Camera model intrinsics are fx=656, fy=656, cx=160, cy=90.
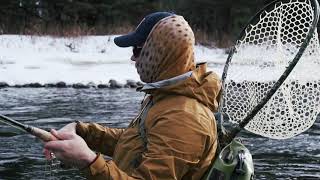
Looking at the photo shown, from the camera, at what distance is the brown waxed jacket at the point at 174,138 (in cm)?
244

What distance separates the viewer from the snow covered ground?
16.6 meters

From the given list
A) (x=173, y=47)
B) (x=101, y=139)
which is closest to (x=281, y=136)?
(x=101, y=139)

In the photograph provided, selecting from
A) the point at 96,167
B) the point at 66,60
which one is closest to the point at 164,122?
the point at 96,167

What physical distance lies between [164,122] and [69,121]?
697 centimetres

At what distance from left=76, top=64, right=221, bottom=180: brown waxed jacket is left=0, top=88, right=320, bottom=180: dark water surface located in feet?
9.93

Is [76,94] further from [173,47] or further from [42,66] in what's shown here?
[173,47]

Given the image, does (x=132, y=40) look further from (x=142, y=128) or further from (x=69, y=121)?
(x=69, y=121)

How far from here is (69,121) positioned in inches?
368

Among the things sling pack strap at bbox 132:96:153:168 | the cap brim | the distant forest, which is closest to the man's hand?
sling pack strap at bbox 132:96:153:168

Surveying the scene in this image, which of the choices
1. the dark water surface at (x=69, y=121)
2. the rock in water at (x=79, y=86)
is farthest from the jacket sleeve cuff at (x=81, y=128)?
the rock in water at (x=79, y=86)

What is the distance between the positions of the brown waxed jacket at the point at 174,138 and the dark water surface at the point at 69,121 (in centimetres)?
303

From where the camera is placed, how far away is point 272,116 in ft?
12.4

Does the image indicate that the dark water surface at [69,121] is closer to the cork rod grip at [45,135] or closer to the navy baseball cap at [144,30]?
the navy baseball cap at [144,30]

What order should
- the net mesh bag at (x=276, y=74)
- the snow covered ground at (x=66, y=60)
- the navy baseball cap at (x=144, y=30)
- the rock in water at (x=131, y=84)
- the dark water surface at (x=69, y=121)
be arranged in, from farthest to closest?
1. the snow covered ground at (x=66, y=60)
2. the rock in water at (x=131, y=84)
3. the dark water surface at (x=69, y=121)
4. the net mesh bag at (x=276, y=74)
5. the navy baseball cap at (x=144, y=30)
